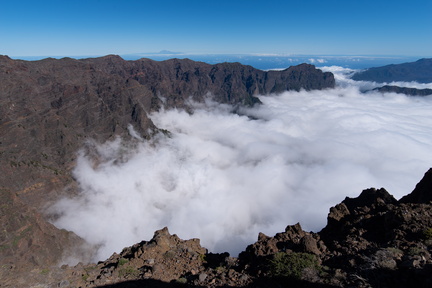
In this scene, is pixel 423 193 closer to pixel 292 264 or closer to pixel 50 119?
pixel 292 264

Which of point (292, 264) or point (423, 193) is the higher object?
point (423, 193)

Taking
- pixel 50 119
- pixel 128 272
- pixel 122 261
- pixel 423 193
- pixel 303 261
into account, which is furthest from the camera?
pixel 50 119

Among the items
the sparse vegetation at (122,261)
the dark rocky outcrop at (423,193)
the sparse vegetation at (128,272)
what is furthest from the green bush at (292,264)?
the dark rocky outcrop at (423,193)

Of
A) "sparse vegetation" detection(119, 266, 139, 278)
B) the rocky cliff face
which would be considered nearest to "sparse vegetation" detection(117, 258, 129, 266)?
"sparse vegetation" detection(119, 266, 139, 278)

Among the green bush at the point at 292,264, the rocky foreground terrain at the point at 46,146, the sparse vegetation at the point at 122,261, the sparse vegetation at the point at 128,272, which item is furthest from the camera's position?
the rocky foreground terrain at the point at 46,146

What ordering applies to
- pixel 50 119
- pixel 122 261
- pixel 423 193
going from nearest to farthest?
pixel 122 261
pixel 423 193
pixel 50 119

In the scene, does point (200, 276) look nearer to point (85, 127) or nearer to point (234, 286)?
point (234, 286)

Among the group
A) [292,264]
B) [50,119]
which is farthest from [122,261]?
[50,119]

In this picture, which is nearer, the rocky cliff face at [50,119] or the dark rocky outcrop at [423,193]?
the dark rocky outcrop at [423,193]

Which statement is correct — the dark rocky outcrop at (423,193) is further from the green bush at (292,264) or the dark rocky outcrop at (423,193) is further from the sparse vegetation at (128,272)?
Result: the sparse vegetation at (128,272)
